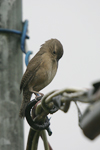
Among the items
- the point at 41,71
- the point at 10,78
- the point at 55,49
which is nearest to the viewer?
the point at 10,78

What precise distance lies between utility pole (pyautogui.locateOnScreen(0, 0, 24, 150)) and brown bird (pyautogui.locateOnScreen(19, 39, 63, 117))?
2.48ft

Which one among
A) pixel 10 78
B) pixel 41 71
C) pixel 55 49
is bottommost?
pixel 10 78

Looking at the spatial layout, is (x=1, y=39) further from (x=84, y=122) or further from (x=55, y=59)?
(x=84, y=122)

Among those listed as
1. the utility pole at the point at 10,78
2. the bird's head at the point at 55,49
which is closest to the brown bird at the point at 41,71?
the bird's head at the point at 55,49

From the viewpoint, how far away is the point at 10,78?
331cm

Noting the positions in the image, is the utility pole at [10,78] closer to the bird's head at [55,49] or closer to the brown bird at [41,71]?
the brown bird at [41,71]

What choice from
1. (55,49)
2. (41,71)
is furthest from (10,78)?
(55,49)

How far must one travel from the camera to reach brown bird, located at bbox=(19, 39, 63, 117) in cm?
427

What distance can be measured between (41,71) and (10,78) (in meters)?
1.03

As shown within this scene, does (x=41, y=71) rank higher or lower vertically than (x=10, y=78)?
higher

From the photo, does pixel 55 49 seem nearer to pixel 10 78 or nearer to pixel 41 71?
pixel 41 71

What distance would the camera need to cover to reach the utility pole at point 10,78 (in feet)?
10.5

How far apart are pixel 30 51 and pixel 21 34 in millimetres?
209

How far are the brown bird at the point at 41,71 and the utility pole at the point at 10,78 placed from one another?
2.48 feet
